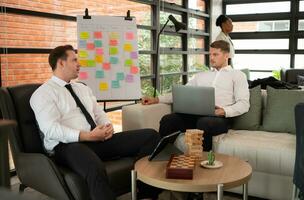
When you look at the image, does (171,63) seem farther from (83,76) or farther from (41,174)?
(41,174)

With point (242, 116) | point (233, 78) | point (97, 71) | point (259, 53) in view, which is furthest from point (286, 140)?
point (259, 53)

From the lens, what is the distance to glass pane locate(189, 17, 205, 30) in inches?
259

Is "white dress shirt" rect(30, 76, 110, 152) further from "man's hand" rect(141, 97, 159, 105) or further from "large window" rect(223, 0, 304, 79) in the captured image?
"large window" rect(223, 0, 304, 79)

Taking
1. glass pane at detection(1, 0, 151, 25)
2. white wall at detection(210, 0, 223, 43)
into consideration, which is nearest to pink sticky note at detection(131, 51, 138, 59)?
glass pane at detection(1, 0, 151, 25)

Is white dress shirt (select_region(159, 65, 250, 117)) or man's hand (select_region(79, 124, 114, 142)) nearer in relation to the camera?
man's hand (select_region(79, 124, 114, 142))

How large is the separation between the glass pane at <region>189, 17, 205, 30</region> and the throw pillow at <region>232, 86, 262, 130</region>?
3536 mm

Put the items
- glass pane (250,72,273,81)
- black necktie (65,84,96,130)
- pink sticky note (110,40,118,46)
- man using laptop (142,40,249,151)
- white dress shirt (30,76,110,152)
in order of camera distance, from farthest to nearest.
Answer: glass pane (250,72,273,81) → pink sticky note (110,40,118,46) → man using laptop (142,40,249,151) → black necktie (65,84,96,130) → white dress shirt (30,76,110,152)

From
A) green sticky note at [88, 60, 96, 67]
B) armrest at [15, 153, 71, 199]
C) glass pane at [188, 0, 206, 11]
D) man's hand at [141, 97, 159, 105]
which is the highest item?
glass pane at [188, 0, 206, 11]

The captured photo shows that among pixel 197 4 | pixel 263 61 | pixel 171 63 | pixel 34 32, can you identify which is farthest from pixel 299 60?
pixel 34 32

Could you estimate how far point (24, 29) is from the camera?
3244mm

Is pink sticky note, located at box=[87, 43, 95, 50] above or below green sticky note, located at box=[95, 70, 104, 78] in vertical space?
above

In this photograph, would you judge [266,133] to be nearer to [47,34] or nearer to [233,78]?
[233,78]

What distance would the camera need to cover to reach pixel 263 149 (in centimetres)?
265

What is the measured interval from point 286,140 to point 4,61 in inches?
96.2
